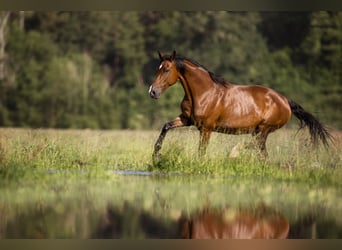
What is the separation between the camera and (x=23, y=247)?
7.05 m

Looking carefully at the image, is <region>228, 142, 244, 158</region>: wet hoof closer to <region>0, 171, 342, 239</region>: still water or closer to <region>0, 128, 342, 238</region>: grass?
<region>0, 128, 342, 238</region>: grass

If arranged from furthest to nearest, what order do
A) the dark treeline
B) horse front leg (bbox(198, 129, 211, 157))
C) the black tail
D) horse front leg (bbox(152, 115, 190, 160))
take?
the dark treeline, the black tail, horse front leg (bbox(152, 115, 190, 160)), horse front leg (bbox(198, 129, 211, 157))

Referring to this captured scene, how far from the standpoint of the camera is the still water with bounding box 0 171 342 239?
7.40 metres

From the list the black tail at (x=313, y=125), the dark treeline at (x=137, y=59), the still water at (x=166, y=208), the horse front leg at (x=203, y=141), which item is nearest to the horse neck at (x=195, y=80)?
the horse front leg at (x=203, y=141)

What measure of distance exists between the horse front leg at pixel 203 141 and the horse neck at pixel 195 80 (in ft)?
1.51

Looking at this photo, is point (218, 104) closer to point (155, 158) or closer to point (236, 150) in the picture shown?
point (236, 150)

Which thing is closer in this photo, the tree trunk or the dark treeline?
the dark treeline

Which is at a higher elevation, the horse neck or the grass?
the horse neck

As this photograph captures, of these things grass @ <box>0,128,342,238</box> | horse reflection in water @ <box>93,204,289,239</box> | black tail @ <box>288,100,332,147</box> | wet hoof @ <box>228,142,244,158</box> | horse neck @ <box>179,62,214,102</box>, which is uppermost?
horse neck @ <box>179,62,214,102</box>

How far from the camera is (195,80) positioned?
11.9 m

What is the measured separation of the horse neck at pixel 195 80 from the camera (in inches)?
467

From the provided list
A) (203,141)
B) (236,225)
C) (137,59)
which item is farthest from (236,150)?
(137,59)

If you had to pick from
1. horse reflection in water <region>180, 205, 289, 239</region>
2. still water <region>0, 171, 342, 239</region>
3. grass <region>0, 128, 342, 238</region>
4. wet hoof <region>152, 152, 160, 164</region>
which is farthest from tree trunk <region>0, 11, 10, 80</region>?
horse reflection in water <region>180, 205, 289, 239</region>

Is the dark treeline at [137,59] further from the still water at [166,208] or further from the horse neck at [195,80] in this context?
the still water at [166,208]
